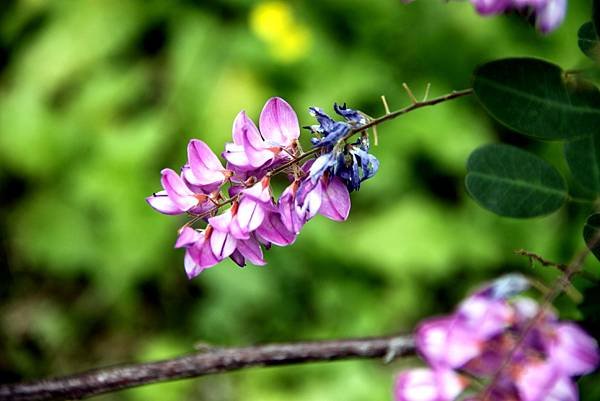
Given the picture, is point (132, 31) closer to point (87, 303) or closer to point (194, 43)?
point (194, 43)

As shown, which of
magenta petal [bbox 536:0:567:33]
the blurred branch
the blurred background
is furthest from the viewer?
the blurred background

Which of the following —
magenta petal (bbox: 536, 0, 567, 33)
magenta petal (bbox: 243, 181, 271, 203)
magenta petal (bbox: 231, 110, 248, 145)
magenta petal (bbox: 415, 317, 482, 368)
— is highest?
magenta petal (bbox: 536, 0, 567, 33)

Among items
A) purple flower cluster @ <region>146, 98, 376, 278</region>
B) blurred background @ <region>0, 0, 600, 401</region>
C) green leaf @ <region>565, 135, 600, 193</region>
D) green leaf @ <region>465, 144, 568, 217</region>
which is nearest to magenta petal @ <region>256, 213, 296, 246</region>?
purple flower cluster @ <region>146, 98, 376, 278</region>

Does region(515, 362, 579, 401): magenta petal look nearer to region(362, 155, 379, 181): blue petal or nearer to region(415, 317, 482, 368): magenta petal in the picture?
region(415, 317, 482, 368): magenta petal

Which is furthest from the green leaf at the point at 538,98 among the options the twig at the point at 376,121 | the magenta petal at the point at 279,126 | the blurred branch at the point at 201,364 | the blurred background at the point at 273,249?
the blurred background at the point at 273,249

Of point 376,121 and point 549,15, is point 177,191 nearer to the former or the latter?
point 376,121
